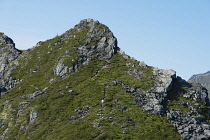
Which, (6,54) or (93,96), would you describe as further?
(6,54)

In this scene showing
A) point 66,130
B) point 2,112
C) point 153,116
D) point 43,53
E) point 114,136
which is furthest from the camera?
point 43,53

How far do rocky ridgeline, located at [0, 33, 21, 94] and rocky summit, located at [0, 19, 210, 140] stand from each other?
1.28 ft

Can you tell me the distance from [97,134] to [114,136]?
14.7 feet

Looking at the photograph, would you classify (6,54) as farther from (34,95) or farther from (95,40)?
(95,40)

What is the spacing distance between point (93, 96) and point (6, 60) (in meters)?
49.7

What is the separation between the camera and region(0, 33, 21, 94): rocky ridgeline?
308ft

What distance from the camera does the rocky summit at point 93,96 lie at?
6562 centimetres

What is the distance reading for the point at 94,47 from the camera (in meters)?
101

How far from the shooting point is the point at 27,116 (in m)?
74.1

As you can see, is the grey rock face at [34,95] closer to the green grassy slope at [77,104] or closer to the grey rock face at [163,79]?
the green grassy slope at [77,104]

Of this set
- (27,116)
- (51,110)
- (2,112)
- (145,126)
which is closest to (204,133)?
(145,126)

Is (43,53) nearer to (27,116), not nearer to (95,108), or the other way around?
(27,116)

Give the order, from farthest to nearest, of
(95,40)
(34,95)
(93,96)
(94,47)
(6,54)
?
(6,54) → (95,40) → (94,47) → (34,95) → (93,96)

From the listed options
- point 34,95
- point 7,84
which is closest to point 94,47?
point 34,95
